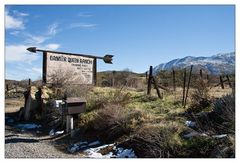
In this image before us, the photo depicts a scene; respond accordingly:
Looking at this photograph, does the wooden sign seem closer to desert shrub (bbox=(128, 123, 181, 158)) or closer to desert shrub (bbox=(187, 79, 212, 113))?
desert shrub (bbox=(187, 79, 212, 113))

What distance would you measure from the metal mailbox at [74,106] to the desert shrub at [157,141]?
131 inches

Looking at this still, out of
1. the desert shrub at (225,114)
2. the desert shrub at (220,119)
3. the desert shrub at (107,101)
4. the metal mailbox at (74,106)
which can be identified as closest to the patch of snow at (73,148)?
the metal mailbox at (74,106)

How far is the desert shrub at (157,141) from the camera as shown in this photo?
8.22 metres

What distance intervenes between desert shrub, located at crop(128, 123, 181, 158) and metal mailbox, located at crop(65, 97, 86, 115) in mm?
3322

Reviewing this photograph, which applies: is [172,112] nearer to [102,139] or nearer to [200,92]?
[200,92]

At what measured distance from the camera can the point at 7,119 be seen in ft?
56.4

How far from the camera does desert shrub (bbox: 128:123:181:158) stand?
8.22m

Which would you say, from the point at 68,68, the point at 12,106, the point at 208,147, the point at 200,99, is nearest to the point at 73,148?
the point at 208,147

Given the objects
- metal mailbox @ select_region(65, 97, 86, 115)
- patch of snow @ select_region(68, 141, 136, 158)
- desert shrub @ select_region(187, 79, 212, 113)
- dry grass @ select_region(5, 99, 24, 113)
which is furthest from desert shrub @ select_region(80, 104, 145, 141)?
dry grass @ select_region(5, 99, 24, 113)

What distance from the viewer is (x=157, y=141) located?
339 inches

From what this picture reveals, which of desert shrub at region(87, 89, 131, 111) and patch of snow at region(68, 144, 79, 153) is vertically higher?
desert shrub at region(87, 89, 131, 111)

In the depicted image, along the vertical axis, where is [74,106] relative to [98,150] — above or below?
above

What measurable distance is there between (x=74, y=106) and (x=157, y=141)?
4.57 m

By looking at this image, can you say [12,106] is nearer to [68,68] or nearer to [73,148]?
[68,68]
